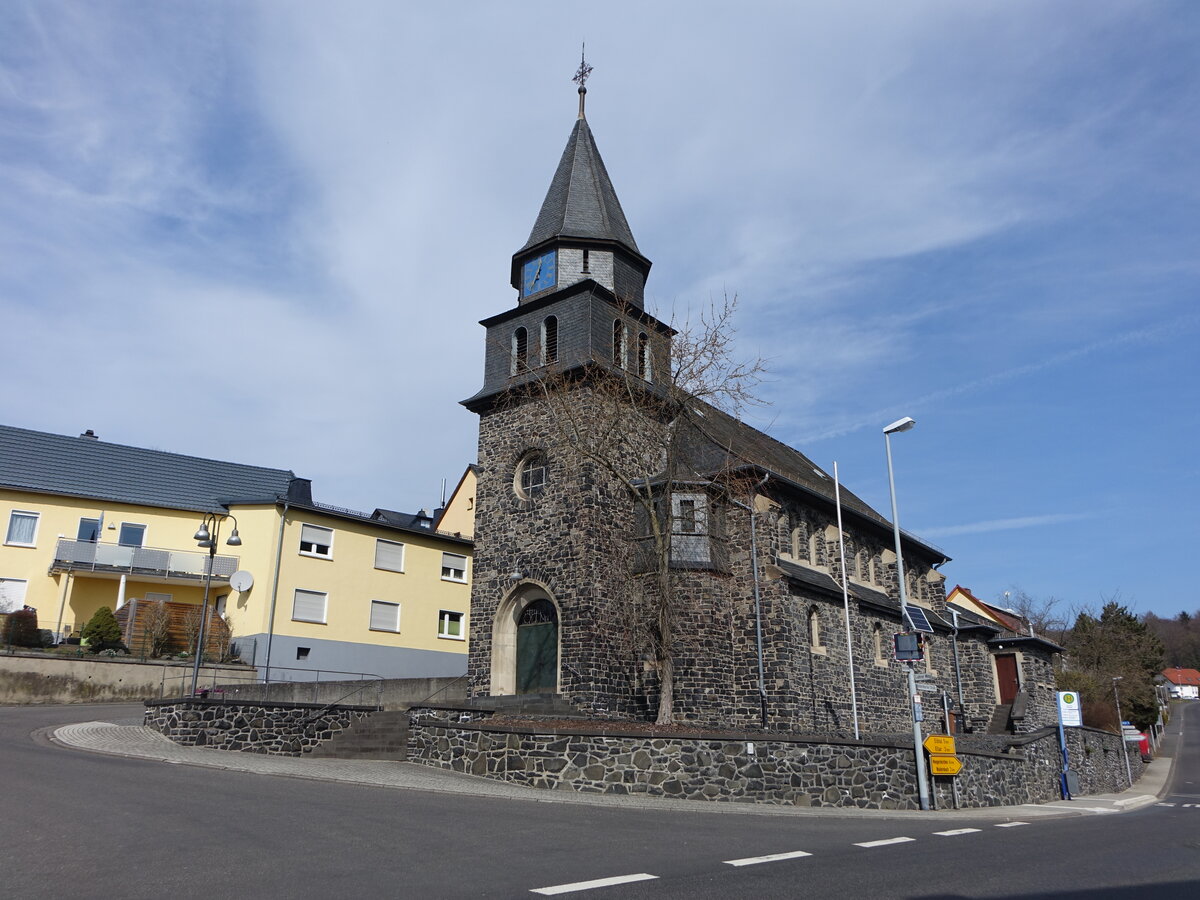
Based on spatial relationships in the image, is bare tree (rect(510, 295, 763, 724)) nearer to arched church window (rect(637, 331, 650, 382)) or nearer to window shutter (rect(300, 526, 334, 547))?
arched church window (rect(637, 331, 650, 382))

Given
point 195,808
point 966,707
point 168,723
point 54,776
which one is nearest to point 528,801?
point 195,808

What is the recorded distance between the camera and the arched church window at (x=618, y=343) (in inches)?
1011

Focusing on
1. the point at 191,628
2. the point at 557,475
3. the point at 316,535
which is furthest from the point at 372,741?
the point at 316,535

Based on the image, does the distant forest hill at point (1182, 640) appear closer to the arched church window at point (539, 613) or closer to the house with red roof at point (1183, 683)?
the house with red roof at point (1183, 683)

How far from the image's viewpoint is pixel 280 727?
19094 mm

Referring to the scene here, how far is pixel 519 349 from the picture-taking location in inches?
1059

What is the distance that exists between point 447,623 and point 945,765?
2327cm

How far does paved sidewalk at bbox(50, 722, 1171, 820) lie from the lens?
1448 cm

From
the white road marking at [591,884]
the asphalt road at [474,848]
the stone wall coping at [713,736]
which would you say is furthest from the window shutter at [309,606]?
the white road marking at [591,884]

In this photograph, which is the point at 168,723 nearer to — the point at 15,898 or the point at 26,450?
the point at 15,898

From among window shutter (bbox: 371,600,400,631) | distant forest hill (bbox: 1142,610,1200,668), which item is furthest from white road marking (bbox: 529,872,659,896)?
distant forest hill (bbox: 1142,610,1200,668)

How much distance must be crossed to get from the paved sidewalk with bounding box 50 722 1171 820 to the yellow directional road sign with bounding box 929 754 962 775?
2.22 ft

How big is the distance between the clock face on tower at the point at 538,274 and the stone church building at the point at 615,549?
0.14ft

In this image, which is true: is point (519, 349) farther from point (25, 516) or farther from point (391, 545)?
point (25, 516)
